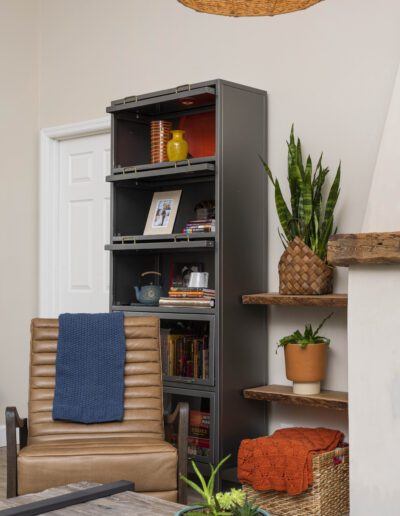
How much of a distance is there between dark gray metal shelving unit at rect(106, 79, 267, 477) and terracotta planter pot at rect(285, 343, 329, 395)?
304 millimetres

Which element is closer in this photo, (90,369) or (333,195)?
(90,369)

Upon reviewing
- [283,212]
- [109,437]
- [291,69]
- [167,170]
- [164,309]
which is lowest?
[109,437]

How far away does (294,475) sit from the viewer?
3393 mm

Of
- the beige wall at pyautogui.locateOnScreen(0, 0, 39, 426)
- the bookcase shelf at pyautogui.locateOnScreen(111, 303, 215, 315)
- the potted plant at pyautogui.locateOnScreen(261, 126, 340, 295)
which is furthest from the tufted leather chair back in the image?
the beige wall at pyautogui.locateOnScreen(0, 0, 39, 426)

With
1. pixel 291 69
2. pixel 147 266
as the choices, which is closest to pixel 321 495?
pixel 147 266

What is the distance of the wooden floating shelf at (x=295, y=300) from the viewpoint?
3586 mm

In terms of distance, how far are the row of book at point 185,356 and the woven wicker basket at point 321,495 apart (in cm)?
64

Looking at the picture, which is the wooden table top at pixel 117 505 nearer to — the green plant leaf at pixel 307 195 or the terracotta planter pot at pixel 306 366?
the terracotta planter pot at pixel 306 366

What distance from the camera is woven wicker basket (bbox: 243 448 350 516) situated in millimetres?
3420

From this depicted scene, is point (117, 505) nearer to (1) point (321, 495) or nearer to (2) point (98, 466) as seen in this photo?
(2) point (98, 466)

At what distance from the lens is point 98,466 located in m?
3.05

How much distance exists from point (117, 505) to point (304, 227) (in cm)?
179

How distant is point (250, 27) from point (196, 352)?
1.75 m

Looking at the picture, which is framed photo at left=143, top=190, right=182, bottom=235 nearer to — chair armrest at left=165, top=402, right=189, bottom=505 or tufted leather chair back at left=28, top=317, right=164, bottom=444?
tufted leather chair back at left=28, top=317, right=164, bottom=444
